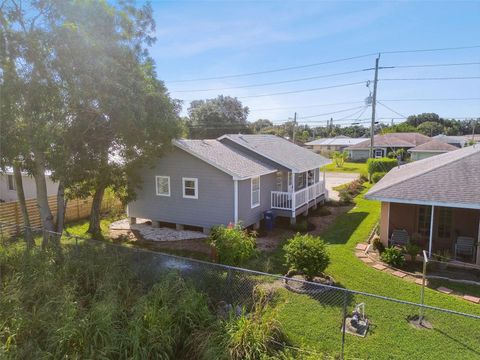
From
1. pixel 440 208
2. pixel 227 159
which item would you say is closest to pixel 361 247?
pixel 440 208

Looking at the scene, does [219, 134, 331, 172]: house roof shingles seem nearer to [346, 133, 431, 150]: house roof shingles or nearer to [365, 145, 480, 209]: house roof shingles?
[365, 145, 480, 209]: house roof shingles

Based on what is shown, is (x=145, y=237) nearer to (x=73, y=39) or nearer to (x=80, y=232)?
(x=80, y=232)

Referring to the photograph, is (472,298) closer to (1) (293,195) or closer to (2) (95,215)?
(1) (293,195)

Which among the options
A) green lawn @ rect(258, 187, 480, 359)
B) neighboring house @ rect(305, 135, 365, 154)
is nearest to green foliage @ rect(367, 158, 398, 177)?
green lawn @ rect(258, 187, 480, 359)

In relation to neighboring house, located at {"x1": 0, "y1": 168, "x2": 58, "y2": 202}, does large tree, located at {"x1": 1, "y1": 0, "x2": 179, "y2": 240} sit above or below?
above

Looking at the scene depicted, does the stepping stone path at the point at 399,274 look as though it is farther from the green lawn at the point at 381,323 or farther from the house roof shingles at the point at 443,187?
the house roof shingles at the point at 443,187
